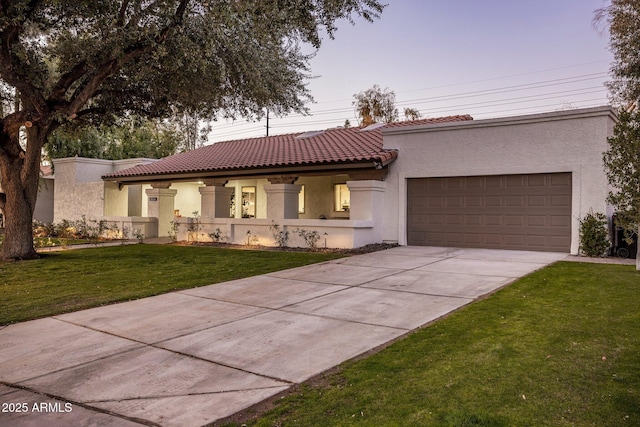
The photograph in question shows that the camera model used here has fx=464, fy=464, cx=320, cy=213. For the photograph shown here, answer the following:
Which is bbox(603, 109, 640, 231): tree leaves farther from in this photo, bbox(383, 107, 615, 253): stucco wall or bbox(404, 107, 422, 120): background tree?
bbox(404, 107, 422, 120): background tree

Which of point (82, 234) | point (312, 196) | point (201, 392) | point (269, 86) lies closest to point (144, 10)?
point (269, 86)

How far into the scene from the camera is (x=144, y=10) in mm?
10688

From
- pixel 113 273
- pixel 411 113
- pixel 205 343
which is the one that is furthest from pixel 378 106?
pixel 205 343

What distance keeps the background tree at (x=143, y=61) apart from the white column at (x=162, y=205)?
6039 mm

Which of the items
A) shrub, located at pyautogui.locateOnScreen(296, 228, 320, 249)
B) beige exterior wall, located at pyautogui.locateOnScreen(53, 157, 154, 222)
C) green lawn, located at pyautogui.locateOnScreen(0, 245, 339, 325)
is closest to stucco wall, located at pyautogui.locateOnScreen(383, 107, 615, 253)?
shrub, located at pyautogui.locateOnScreen(296, 228, 320, 249)

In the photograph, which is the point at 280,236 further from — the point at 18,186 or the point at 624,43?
the point at 624,43

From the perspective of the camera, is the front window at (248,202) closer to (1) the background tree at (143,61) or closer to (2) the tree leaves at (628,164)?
(1) the background tree at (143,61)

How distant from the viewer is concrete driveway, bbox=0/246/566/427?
154 inches

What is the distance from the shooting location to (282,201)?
16.4m

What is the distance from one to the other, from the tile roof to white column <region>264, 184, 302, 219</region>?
84 cm

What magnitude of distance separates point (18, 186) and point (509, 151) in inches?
554

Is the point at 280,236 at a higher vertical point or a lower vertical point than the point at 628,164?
lower

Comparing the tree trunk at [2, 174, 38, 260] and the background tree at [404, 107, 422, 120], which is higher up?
the background tree at [404, 107, 422, 120]

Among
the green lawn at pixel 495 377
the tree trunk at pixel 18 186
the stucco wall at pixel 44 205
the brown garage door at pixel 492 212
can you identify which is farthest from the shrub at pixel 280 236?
the stucco wall at pixel 44 205
